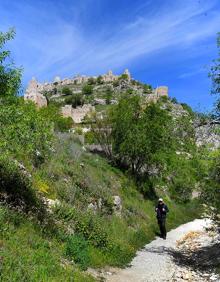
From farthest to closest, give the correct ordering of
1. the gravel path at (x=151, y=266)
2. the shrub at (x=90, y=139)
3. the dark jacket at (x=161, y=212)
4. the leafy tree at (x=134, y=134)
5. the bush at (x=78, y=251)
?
the shrub at (x=90, y=139)
the leafy tree at (x=134, y=134)
the dark jacket at (x=161, y=212)
the gravel path at (x=151, y=266)
the bush at (x=78, y=251)

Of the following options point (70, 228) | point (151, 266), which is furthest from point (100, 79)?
point (151, 266)

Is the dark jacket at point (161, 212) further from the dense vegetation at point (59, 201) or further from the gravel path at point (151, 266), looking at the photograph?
the gravel path at point (151, 266)

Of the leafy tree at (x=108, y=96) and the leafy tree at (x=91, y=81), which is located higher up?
the leafy tree at (x=91, y=81)

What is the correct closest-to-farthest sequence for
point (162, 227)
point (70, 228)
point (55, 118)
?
1. point (70, 228)
2. point (162, 227)
3. point (55, 118)

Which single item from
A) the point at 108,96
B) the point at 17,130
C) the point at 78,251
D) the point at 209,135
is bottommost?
the point at 78,251

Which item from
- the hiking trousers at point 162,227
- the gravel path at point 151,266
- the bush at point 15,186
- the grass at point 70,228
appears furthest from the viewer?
the hiking trousers at point 162,227

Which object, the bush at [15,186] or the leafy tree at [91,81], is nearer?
the bush at [15,186]

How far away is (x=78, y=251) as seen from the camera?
1521cm

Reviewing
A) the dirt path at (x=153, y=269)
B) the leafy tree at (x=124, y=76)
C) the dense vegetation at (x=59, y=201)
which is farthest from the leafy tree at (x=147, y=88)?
the dirt path at (x=153, y=269)

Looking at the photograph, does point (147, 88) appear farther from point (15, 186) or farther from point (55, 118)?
point (15, 186)

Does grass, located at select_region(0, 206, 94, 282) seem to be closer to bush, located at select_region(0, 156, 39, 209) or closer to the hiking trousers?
bush, located at select_region(0, 156, 39, 209)

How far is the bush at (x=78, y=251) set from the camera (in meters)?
14.9

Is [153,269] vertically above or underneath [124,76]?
underneath

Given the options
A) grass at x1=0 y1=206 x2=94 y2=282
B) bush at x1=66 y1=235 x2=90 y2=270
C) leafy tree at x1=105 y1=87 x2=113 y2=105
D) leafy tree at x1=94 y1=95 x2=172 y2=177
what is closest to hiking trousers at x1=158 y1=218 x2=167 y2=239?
bush at x1=66 y1=235 x2=90 y2=270
